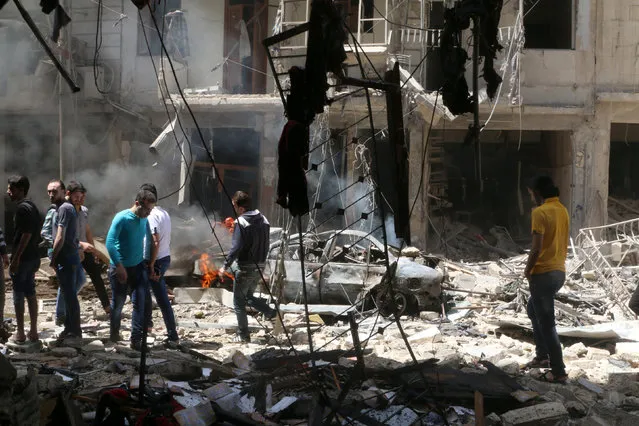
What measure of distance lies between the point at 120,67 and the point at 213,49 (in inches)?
106

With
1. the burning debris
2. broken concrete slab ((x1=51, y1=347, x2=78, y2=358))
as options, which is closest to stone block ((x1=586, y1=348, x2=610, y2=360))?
broken concrete slab ((x1=51, y1=347, x2=78, y2=358))

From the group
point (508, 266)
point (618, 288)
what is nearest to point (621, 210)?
point (508, 266)

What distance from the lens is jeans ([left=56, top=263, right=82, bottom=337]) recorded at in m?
7.89

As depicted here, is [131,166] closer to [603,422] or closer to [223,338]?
[223,338]

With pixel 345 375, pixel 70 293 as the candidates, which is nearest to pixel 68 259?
pixel 70 293

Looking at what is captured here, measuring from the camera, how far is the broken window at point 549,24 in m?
18.8

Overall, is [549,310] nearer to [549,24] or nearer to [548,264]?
[548,264]

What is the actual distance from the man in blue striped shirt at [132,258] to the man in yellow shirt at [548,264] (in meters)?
4.08

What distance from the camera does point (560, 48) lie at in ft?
62.1

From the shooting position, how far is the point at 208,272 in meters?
13.4

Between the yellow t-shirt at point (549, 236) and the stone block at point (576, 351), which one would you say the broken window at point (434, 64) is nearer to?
the stone block at point (576, 351)

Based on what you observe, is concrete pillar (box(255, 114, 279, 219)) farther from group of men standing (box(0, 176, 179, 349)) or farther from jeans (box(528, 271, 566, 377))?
jeans (box(528, 271, 566, 377))

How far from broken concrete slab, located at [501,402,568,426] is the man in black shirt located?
17.0 feet

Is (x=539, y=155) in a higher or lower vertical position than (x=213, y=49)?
lower
